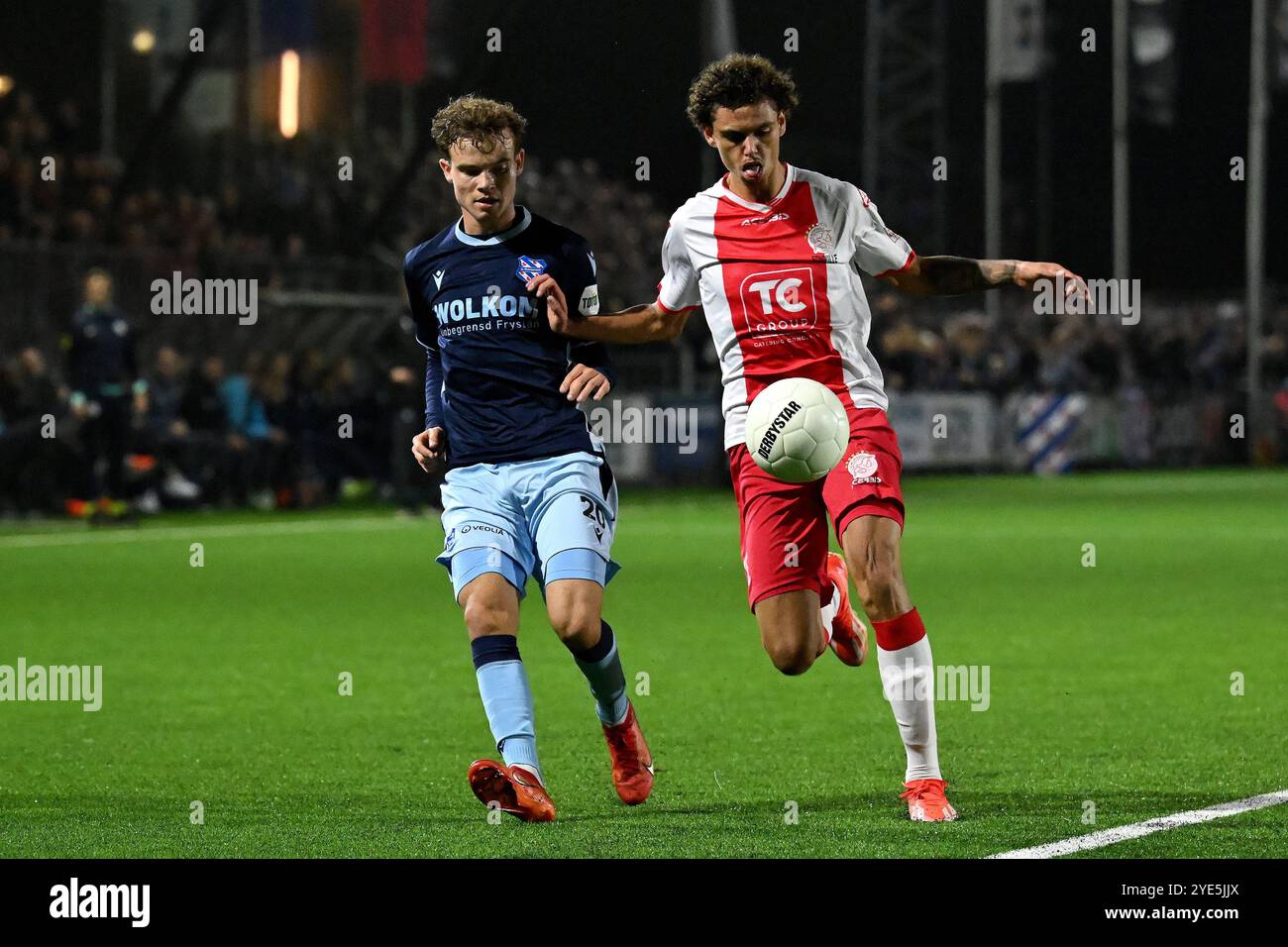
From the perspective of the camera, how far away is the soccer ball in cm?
692

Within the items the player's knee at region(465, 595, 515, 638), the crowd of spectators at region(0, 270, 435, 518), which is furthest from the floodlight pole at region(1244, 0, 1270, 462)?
the player's knee at region(465, 595, 515, 638)

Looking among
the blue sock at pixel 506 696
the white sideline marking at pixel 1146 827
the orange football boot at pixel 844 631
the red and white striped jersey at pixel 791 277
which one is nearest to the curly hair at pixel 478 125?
the red and white striped jersey at pixel 791 277

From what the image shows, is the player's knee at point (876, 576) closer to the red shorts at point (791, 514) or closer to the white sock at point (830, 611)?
the red shorts at point (791, 514)

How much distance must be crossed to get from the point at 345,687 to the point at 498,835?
3.83m

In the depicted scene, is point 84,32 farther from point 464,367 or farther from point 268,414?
point 464,367

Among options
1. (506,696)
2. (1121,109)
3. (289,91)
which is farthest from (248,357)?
(506,696)

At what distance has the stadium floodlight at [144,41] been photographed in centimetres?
2662

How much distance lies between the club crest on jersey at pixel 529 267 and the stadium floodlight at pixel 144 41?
67.6 feet

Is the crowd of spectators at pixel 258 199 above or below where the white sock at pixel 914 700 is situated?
above

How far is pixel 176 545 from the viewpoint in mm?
18234

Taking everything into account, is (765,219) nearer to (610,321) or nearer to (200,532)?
(610,321)

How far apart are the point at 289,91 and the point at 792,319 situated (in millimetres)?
20321

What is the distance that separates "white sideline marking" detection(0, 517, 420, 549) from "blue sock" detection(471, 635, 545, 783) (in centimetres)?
1202

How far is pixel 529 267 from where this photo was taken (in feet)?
23.4
